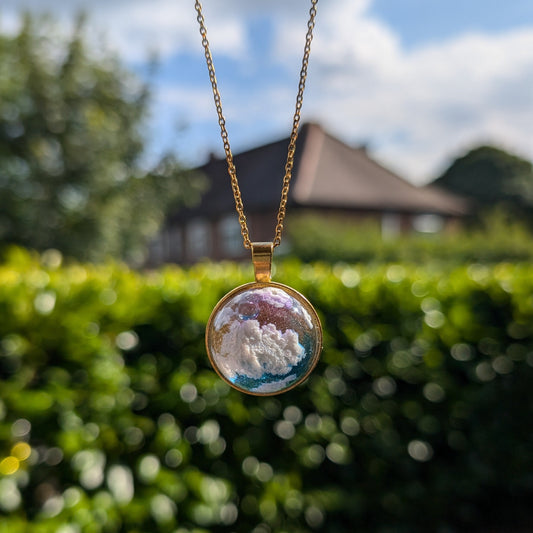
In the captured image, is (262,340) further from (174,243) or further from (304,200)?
(174,243)

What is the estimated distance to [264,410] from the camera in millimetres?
4930

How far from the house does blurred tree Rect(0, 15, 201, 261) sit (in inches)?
161

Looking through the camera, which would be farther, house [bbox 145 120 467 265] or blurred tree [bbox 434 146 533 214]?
blurred tree [bbox 434 146 533 214]

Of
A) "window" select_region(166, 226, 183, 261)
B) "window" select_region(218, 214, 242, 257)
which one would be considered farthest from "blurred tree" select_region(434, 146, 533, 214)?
"window" select_region(218, 214, 242, 257)

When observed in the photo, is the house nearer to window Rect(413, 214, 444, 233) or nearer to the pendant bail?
window Rect(413, 214, 444, 233)

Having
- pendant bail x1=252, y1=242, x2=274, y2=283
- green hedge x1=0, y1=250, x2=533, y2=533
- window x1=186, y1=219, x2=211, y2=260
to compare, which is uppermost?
pendant bail x1=252, y1=242, x2=274, y2=283

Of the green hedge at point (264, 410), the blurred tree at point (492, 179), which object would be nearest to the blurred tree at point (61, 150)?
the green hedge at point (264, 410)

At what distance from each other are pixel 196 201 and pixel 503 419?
80.7 ft

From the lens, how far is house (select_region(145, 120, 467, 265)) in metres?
22.3

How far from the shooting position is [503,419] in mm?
6023

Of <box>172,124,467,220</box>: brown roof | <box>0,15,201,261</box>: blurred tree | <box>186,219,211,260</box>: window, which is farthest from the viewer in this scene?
<box>186,219,211,260</box>: window

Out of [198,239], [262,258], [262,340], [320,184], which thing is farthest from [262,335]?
[198,239]

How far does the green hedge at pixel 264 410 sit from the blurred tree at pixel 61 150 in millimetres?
21217

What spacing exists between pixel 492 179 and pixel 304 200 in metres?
28.4
